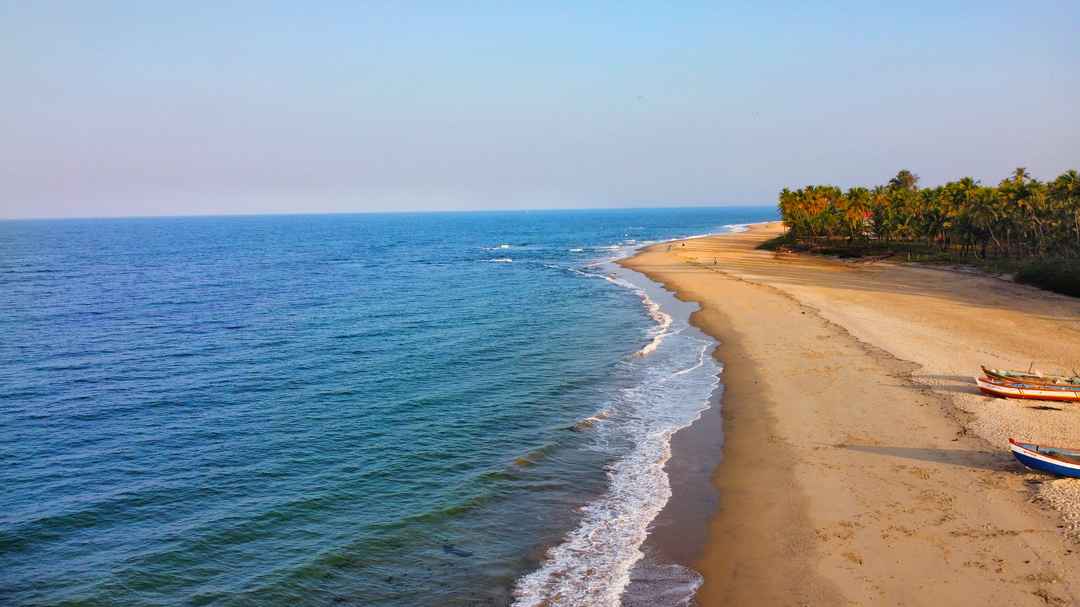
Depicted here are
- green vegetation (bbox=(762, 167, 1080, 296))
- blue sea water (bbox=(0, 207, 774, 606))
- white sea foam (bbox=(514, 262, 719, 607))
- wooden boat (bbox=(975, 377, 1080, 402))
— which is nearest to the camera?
white sea foam (bbox=(514, 262, 719, 607))

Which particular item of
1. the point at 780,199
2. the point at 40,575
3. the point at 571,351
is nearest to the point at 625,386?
the point at 571,351

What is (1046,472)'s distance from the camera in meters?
18.7

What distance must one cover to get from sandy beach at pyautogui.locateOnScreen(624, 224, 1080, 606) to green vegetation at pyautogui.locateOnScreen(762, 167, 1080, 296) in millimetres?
19759

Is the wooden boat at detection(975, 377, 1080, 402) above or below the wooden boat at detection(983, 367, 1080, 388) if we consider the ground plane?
below

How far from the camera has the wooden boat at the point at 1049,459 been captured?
59.7 feet

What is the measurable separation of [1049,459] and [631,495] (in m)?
10.9

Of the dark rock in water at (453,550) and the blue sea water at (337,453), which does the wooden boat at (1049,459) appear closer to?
the blue sea water at (337,453)

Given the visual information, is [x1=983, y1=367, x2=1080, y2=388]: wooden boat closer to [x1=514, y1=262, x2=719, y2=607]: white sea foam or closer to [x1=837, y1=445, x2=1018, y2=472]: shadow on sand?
[x1=837, y1=445, x2=1018, y2=472]: shadow on sand

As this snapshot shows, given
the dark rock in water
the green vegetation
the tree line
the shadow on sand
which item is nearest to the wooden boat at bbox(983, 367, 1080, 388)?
the shadow on sand

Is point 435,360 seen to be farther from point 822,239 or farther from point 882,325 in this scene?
point 822,239

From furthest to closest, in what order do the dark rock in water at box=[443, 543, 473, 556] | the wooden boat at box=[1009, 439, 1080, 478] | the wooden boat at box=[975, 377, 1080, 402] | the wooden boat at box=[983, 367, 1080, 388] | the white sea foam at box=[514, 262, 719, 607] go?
the wooden boat at box=[983, 367, 1080, 388] < the wooden boat at box=[975, 377, 1080, 402] < the wooden boat at box=[1009, 439, 1080, 478] < the dark rock in water at box=[443, 543, 473, 556] < the white sea foam at box=[514, 262, 719, 607]

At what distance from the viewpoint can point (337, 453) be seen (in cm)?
2283

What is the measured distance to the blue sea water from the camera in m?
15.6

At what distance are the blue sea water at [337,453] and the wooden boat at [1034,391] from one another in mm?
10589
